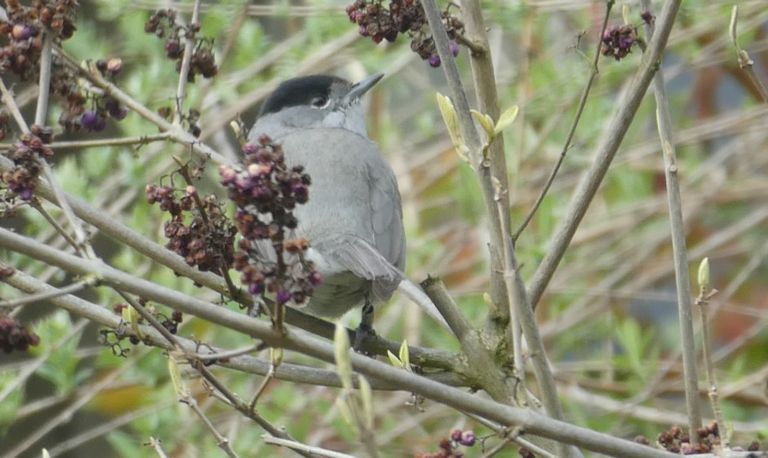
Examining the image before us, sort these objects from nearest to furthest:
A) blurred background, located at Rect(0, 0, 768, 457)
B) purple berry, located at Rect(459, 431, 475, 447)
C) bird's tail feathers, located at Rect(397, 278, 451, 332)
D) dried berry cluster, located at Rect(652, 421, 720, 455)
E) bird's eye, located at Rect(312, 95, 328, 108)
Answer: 1. purple berry, located at Rect(459, 431, 475, 447)
2. dried berry cluster, located at Rect(652, 421, 720, 455)
3. bird's tail feathers, located at Rect(397, 278, 451, 332)
4. bird's eye, located at Rect(312, 95, 328, 108)
5. blurred background, located at Rect(0, 0, 768, 457)

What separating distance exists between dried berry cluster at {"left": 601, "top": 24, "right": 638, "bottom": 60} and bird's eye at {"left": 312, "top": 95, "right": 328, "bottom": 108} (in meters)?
2.23

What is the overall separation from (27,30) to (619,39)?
1307 mm

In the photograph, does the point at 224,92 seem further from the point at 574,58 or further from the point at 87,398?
the point at 574,58

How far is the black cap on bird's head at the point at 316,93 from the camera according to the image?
15.9 ft

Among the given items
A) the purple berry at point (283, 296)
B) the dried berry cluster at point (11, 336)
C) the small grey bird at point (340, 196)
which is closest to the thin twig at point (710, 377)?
the purple berry at point (283, 296)

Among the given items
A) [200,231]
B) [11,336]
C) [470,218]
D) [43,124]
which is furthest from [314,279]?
[470,218]

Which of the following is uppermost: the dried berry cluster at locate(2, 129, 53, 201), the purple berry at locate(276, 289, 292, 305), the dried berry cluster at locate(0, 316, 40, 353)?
the dried berry cluster at locate(2, 129, 53, 201)

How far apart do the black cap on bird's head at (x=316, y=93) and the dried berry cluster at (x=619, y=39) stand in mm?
1912

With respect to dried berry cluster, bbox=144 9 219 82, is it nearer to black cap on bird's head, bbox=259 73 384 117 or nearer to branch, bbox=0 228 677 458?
branch, bbox=0 228 677 458

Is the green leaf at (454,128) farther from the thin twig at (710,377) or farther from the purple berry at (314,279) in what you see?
the thin twig at (710,377)

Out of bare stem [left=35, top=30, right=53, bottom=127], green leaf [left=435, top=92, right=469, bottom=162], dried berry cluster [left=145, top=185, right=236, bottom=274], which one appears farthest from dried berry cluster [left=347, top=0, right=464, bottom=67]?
bare stem [left=35, top=30, right=53, bottom=127]

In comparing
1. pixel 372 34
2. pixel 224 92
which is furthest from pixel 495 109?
pixel 224 92

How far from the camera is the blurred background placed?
5.16m

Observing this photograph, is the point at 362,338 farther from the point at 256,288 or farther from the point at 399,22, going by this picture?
the point at 256,288
